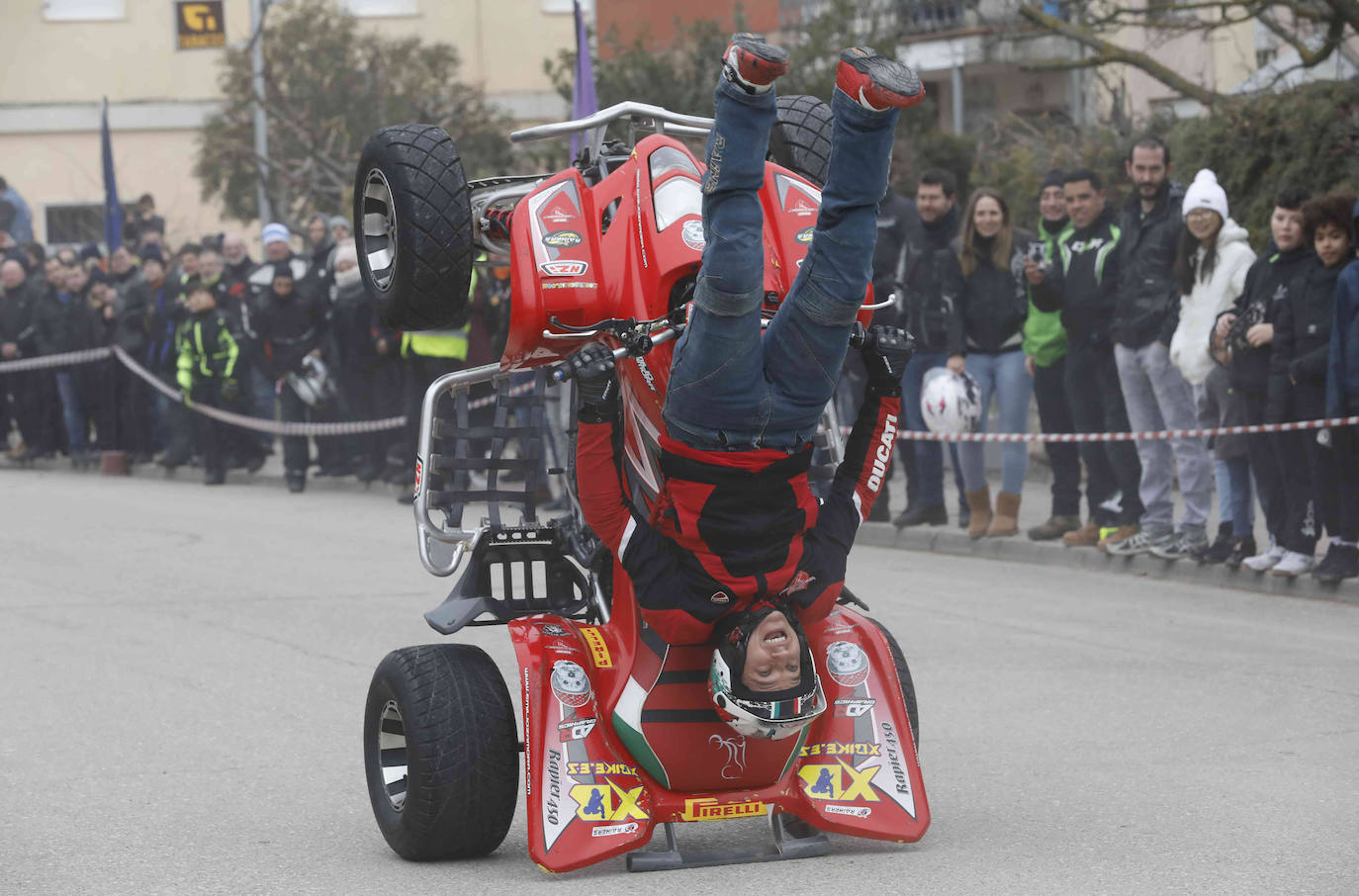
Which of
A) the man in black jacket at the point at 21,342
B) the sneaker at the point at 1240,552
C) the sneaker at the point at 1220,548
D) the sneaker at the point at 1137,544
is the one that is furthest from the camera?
the man in black jacket at the point at 21,342

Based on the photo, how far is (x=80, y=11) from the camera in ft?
128

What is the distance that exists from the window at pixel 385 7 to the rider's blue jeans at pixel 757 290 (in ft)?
116

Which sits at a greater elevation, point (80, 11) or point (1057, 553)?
point (80, 11)

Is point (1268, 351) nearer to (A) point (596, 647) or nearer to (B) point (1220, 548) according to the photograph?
(B) point (1220, 548)

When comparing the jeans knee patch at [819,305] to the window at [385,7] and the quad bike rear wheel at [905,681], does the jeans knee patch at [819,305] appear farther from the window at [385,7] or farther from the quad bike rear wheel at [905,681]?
the window at [385,7]

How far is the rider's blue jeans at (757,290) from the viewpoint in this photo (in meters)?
5.22

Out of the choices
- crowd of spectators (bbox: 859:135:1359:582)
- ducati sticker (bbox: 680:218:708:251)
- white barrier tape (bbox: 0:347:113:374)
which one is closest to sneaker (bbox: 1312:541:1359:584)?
crowd of spectators (bbox: 859:135:1359:582)

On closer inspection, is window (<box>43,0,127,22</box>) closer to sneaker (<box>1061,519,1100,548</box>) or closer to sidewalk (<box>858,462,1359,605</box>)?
sidewalk (<box>858,462,1359,605</box>)

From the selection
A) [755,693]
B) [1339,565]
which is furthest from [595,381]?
[1339,565]

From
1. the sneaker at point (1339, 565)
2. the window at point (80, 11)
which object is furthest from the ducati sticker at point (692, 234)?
the window at point (80, 11)

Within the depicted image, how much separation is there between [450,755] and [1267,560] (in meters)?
6.79

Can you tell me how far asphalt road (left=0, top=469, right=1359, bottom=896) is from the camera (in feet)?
18.7

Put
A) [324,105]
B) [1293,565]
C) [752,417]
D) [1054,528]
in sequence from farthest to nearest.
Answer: [324,105] < [1054,528] < [1293,565] < [752,417]

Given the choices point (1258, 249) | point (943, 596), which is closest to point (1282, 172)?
point (1258, 249)
